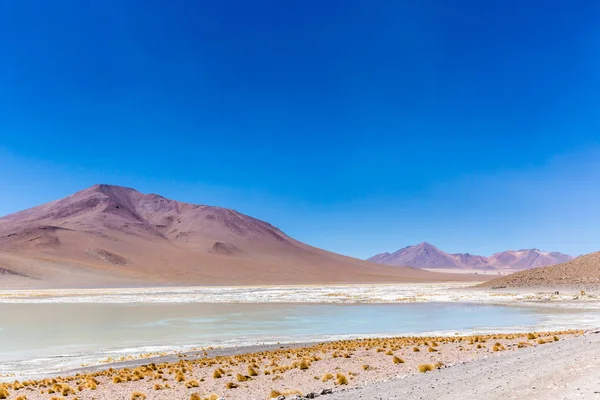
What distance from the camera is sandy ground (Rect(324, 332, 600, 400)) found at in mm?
8375

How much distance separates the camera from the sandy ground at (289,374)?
1202cm

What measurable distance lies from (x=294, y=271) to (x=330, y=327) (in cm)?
12483

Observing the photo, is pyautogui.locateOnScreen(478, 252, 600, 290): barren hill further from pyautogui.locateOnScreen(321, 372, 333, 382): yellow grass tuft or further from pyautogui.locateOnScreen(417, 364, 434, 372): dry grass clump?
pyautogui.locateOnScreen(321, 372, 333, 382): yellow grass tuft

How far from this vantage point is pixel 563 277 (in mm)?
60594

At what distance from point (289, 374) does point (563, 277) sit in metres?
56.2

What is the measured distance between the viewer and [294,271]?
153 meters

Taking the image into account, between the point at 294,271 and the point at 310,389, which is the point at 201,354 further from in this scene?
the point at 294,271

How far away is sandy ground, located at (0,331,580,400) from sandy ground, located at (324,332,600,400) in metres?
0.09

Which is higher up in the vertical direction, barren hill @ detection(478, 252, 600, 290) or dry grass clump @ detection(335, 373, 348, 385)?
barren hill @ detection(478, 252, 600, 290)

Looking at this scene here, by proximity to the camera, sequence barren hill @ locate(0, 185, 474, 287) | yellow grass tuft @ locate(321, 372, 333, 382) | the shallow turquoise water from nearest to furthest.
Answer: yellow grass tuft @ locate(321, 372, 333, 382), the shallow turquoise water, barren hill @ locate(0, 185, 474, 287)

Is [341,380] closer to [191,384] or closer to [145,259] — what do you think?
[191,384]

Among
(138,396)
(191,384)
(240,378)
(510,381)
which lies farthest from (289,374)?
(510,381)

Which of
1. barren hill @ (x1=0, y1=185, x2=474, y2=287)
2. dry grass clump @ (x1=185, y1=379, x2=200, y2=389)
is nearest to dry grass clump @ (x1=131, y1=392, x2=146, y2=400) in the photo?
dry grass clump @ (x1=185, y1=379, x2=200, y2=389)

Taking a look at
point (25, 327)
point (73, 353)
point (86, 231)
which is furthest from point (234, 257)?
point (73, 353)
